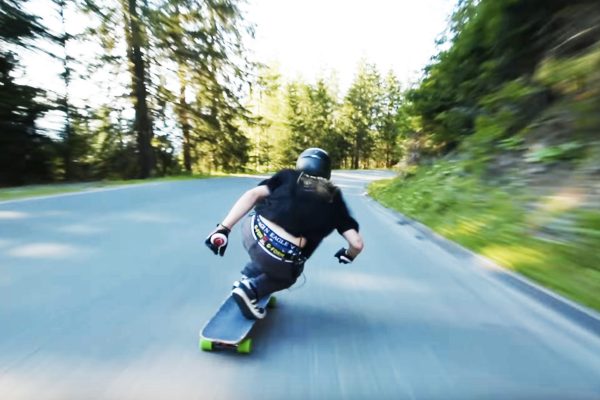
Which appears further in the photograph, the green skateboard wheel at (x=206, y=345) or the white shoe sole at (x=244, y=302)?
the white shoe sole at (x=244, y=302)

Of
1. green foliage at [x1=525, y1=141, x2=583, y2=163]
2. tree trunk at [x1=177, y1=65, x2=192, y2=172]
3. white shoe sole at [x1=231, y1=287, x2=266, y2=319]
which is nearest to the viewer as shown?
white shoe sole at [x1=231, y1=287, x2=266, y2=319]

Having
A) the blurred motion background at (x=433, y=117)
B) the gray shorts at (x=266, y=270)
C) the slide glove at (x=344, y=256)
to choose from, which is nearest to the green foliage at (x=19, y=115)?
the blurred motion background at (x=433, y=117)

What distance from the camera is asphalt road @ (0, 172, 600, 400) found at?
2730 millimetres

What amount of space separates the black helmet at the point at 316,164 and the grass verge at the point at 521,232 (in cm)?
265

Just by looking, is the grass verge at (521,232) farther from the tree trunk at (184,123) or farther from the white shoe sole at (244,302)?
the tree trunk at (184,123)

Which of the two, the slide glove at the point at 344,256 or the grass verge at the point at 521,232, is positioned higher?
the slide glove at the point at 344,256

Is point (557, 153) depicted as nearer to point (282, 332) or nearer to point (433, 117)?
point (282, 332)

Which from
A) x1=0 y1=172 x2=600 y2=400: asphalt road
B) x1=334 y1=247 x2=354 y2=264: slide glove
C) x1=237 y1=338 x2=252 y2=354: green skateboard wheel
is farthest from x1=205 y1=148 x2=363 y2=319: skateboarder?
x1=0 y1=172 x2=600 y2=400: asphalt road

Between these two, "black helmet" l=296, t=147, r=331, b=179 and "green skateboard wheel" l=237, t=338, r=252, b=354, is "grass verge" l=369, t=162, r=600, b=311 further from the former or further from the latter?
"green skateboard wheel" l=237, t=338, r=252, b=354

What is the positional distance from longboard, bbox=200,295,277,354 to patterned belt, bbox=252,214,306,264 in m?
0.51

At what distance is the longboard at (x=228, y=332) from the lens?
3088 millimetres

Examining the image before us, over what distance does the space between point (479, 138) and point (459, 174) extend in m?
1.08

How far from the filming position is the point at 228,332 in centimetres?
316

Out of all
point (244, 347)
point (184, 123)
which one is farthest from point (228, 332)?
point (184, 123)
